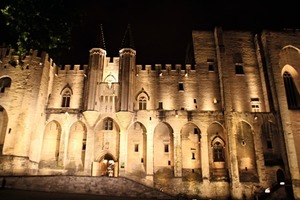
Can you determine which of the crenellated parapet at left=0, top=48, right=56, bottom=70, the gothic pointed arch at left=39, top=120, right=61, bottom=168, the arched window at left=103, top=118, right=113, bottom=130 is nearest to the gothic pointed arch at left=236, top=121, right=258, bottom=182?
the arched window at left=103, top=118, right=113, bottom=130

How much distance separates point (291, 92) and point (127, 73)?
19306mm

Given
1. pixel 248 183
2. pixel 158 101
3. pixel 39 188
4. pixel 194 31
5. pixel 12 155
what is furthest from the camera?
pixel 194 31

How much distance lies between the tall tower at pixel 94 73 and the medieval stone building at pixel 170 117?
0.41 ft

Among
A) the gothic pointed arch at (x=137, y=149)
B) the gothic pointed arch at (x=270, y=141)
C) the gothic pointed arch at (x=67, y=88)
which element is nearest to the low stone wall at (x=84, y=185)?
the gothic pointed arch at (x=137, y=149)

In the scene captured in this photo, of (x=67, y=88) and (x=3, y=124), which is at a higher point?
(x=67, y=88)

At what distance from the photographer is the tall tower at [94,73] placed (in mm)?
29922

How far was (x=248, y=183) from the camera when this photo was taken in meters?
27.2

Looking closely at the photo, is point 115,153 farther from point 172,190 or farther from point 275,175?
point 275,175

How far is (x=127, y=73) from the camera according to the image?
102ft

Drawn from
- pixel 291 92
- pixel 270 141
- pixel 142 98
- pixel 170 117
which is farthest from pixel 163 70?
pixel 291 92

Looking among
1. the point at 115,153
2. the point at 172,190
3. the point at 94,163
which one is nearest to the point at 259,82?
the point at 172,190

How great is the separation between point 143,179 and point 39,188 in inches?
419

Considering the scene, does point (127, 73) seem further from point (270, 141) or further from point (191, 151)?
point (270, 141)

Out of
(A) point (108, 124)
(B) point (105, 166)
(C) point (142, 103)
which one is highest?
(C) point (142, 103)
